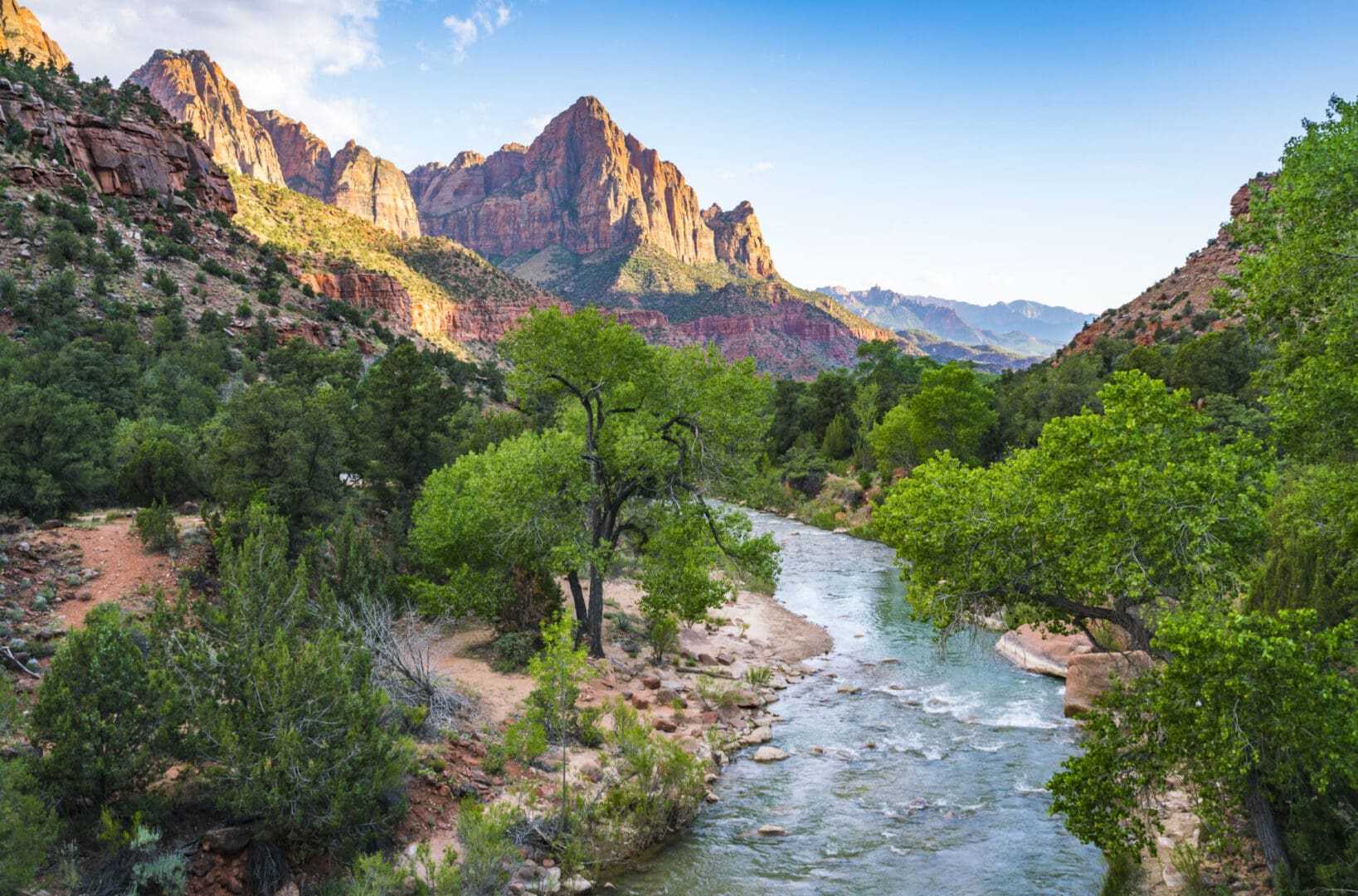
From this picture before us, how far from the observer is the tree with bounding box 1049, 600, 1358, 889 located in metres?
6.20

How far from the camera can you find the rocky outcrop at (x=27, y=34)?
83625mm

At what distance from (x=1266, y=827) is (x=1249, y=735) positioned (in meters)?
1.76

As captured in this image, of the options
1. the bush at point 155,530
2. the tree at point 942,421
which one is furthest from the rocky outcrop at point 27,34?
the tree at point 942,421

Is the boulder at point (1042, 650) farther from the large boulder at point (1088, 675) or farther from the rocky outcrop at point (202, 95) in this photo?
the rocky outcrop at point (202, 95)

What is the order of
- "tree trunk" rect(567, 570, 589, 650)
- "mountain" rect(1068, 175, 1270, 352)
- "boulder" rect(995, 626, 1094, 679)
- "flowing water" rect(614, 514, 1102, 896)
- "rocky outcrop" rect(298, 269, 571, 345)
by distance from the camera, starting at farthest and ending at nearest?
Answer: "rocky outcrop" rect(298, 269, 571, 345) → "mountain" rect(1068, 175, 1270, 352) → "boulder" rect(995, 626, 1094, 679) → "tree trunk" rect(567, 570, 589, 650) → "flowing water" rect(614, 514, 1102, 896)

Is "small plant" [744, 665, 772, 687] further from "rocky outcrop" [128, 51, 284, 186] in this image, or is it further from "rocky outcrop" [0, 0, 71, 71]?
"rocky outcrop" [128, 51, 284, 186]

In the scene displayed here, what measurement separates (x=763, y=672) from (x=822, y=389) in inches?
1860

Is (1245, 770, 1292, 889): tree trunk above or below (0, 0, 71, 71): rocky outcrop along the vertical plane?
below

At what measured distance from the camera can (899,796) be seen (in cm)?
1212

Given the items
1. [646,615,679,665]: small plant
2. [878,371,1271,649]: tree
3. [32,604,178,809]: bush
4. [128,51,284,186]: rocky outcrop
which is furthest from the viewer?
[128,51,284,186]: rocky outcrop

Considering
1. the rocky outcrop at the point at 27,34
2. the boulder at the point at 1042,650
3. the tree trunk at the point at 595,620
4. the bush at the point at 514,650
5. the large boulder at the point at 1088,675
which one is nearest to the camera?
the large boulder at the point at 1088,675

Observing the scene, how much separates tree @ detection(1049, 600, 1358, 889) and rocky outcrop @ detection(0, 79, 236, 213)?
57553 mm

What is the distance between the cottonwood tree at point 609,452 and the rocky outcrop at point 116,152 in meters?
45.1

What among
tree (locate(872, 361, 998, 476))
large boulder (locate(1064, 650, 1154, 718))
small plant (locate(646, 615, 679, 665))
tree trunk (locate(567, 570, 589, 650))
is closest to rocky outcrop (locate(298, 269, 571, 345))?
tree (locate(872, 361, 998, 476))
